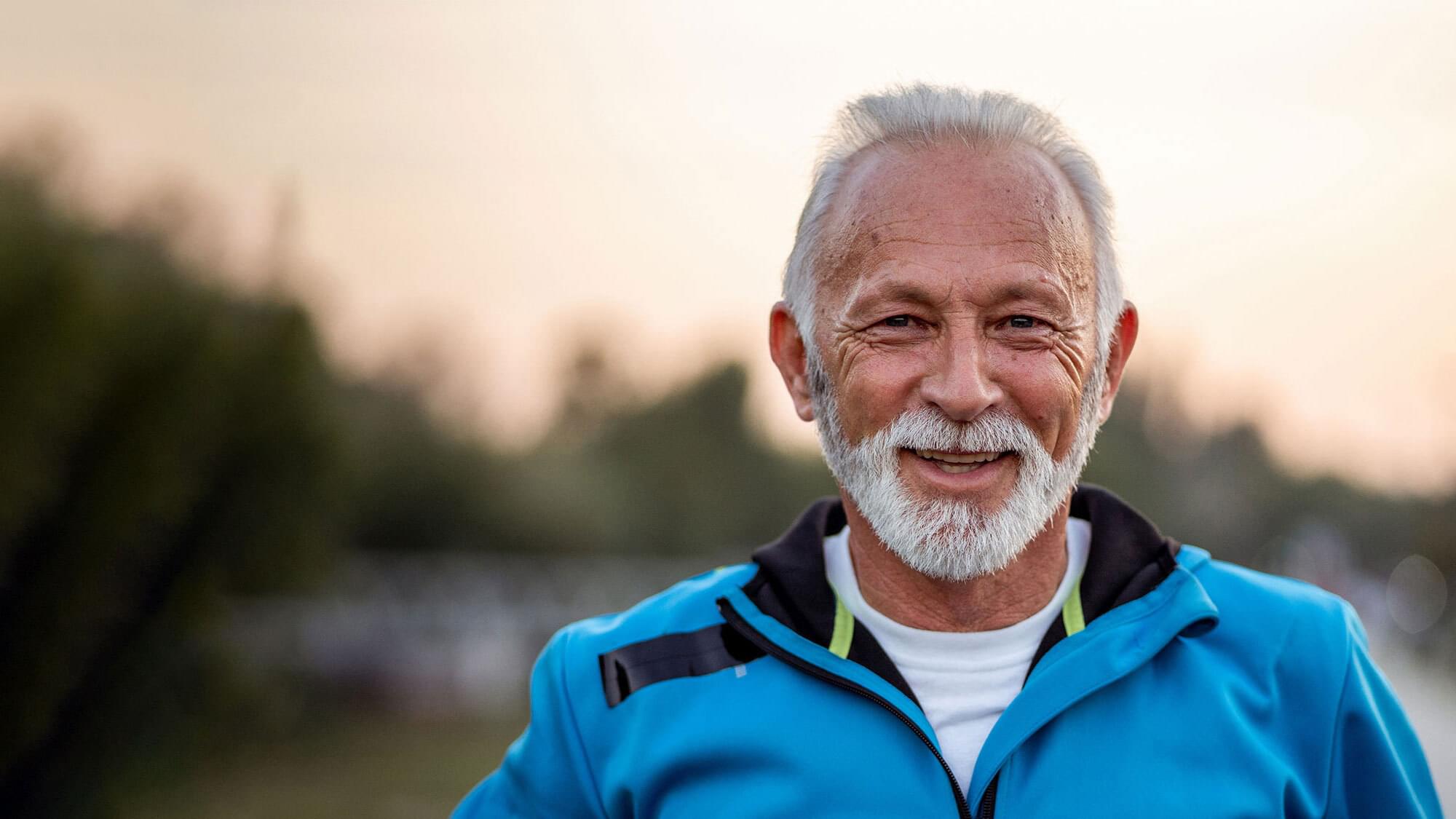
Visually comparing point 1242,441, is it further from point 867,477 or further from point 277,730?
point 867,477

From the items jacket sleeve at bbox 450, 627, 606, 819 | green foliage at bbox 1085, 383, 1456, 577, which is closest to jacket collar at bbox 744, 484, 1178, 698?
jacket sleeve at bbox 450, 627, 606, 819

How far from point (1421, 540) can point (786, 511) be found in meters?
22.9

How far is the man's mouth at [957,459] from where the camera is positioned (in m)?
2.47

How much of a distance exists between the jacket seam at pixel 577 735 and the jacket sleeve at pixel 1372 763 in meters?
1.40

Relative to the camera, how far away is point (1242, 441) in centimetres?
6988

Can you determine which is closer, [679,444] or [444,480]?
[444,480]

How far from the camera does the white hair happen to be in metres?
2.58

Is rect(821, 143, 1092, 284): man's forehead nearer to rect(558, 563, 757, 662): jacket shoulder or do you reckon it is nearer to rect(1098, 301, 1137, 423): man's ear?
rect(1098, 301, 1137, 423): man's ear

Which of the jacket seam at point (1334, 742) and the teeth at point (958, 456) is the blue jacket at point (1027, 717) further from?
the teeth at point (958, 456)

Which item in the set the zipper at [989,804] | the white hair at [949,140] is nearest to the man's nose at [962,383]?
the white hair at [949,140]

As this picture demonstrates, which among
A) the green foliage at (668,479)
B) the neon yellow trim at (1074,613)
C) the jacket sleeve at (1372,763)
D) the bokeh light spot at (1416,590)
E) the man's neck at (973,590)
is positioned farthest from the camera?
the bokeh light spot at (1416,590)

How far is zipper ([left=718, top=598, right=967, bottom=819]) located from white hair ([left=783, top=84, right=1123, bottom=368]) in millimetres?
589

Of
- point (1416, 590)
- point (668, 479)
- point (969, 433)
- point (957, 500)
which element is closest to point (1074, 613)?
point (957, 500)

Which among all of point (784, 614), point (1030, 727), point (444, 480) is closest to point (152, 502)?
point (784, 614)
